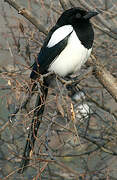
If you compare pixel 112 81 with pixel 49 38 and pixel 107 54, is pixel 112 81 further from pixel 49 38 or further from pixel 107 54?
pixel 107 54

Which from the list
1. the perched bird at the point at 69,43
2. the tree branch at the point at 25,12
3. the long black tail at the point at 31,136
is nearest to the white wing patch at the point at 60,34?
the perched bird at the point at 69,43

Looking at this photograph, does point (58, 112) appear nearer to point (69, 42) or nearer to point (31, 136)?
point (31, 136)

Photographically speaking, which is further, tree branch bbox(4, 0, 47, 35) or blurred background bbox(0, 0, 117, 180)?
tree branch bbox(4, 0, 47, 35)

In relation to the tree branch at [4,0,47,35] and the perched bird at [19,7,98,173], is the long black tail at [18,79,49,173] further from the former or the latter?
the tree branch at [4,0,47,35]

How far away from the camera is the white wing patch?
237 cm

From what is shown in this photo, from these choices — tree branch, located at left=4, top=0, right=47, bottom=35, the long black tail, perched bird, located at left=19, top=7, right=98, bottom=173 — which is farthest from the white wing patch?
the long black tail

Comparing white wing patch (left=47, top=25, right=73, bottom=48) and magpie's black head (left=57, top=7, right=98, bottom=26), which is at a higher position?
magpie's black head (left=57, top=7, right=98, bottom=26)

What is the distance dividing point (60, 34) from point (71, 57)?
5.7 inches

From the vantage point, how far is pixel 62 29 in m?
2.38

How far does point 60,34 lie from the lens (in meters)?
2.37

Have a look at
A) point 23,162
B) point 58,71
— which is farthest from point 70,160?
point 23,162

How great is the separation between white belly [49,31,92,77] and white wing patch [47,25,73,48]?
0.11ft

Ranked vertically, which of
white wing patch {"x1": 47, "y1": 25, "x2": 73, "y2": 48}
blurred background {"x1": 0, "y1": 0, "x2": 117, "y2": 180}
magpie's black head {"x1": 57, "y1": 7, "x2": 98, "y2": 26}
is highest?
magpie's black head {"x1": 57, "y1": 7, "x2": 98, "y2": 26}

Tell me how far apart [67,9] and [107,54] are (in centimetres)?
90
